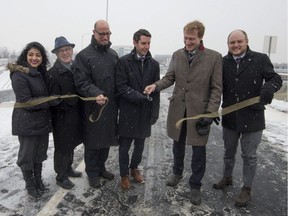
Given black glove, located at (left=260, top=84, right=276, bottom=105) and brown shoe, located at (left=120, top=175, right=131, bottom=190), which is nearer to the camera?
black glove, located at (left=260, top=84, right=276, bottom=105)

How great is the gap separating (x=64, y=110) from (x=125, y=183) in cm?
137

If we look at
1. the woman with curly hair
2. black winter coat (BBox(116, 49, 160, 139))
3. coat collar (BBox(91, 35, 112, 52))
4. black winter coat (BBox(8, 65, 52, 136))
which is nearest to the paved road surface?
the woman with curly hair

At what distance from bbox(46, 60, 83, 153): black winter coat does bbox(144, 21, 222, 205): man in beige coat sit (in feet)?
3.44

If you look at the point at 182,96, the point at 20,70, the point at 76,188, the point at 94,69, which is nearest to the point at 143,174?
the point at 76,188

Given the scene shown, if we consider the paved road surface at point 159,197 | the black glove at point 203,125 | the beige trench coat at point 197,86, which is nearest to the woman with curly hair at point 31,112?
the paved road surface at point 159,197

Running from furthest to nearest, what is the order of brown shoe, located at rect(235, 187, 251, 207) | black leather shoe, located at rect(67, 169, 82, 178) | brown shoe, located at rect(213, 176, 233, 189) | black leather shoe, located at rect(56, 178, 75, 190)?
black leather shoe, located at rect(67, 169, 82, 178)
brown shoe, located at rect(213, 176, 233, 189)
black leather shoe, located at rect(56, 178, 75, 190)
brown shoe, located at rect(235, 187, 251, 207)

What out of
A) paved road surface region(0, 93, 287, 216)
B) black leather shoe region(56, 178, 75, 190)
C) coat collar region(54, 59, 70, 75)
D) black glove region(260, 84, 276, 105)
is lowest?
paved road surface region(0, 93, 287, 216)

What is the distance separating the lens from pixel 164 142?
700 cm

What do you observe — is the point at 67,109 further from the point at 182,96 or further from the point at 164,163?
the point at 164,163

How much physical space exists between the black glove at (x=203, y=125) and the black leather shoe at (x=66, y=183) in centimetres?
198

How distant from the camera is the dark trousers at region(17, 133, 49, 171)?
12.7 feet

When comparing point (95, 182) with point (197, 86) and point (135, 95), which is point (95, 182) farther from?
point (197, 86)

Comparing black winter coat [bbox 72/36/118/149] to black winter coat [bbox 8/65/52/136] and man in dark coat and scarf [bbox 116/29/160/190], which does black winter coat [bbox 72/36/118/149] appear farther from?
black winter coat [bbox 8/65/52/136]

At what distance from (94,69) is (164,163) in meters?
2.32
